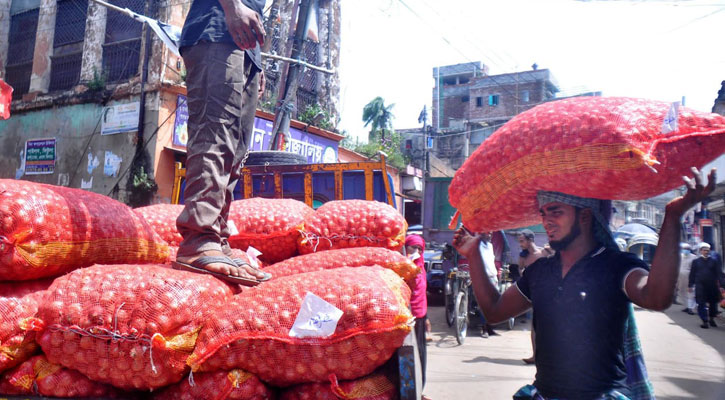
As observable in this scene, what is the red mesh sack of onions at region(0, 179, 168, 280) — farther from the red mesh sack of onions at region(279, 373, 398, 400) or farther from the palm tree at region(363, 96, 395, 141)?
the palm tree at region(363, 96, 395, 141)

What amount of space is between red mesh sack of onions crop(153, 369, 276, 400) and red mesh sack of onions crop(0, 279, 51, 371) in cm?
56

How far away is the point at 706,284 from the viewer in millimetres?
10609

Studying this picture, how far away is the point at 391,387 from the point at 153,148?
34.8 ft

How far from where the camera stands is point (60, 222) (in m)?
1.77

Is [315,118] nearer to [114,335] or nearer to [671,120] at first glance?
[114,335]

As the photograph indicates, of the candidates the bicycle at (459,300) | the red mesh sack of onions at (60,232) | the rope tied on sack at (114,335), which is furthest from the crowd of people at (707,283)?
the rope tied on sack at (114,335)

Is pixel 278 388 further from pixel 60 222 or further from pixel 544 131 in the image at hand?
pixel 544 131

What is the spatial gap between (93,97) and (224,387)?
491 inches

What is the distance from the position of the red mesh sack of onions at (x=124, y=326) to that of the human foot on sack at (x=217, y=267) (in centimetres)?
17

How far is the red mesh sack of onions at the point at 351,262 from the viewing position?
2.08m

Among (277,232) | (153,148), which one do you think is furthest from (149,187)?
(277,232)

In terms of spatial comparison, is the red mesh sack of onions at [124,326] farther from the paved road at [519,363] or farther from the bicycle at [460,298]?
the bicycle at [460,298]

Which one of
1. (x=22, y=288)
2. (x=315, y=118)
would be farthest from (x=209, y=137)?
(x=315, y=118)

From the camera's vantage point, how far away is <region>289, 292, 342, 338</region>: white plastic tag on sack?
144cm
